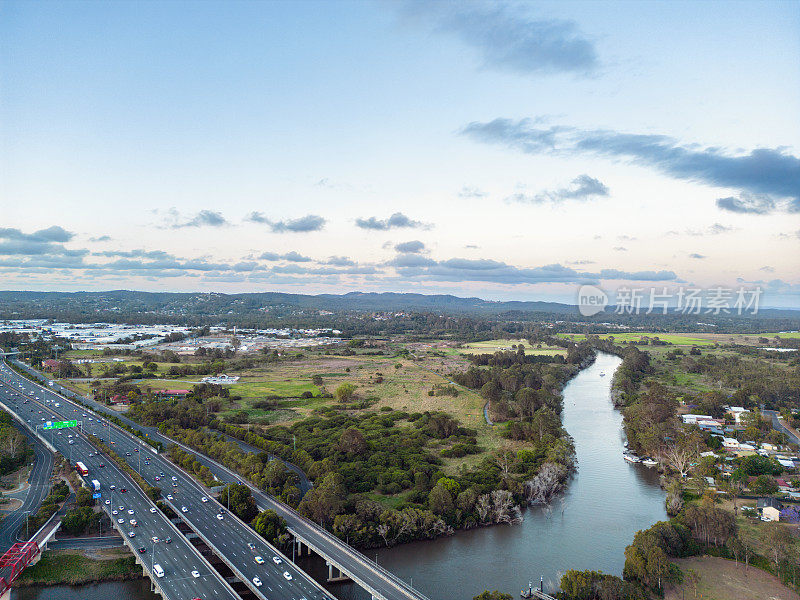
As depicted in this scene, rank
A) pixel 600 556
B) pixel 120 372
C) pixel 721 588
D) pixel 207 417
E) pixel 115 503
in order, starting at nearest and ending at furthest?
1. pixel 721 588
2. pixel 600 556
3. pixel 115 503
4. pixel 207 417
5. pixel 120 372

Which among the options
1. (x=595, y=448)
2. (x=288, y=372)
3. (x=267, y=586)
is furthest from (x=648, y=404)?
(x=288, y=372)

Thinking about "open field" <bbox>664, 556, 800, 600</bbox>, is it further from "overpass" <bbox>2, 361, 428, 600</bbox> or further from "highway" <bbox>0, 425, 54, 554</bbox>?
"highway" <bbox>0, 425, 54, 554</bbox>

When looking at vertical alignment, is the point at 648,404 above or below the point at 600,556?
above

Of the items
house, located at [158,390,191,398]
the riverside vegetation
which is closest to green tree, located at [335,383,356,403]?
the riverside vegetation

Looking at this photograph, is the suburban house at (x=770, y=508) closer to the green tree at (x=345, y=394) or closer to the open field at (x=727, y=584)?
the open field at (x=727, y=584)

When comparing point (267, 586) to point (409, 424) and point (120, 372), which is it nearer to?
point (409, 424)

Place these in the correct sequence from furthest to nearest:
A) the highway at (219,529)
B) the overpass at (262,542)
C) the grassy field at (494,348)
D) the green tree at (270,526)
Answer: the grassy field at (494,348) → the green tree at (270,526) → the highway at (219,529) → the overpass at (262,542)

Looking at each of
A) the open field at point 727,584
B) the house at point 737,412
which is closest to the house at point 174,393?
the open field at point 727,584

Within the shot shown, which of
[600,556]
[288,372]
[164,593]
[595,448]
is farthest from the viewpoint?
[288,372]
